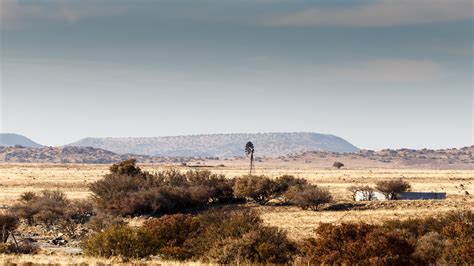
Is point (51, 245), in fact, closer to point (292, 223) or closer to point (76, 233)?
point (76, 233)

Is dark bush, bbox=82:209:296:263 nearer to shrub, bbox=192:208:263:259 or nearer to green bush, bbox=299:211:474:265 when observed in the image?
shrub, bbox=192:208:263:259

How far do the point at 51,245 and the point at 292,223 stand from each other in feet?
50.0

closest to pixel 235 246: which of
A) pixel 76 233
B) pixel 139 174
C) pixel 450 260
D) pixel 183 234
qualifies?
pixel 183 234

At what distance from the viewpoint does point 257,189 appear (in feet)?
172

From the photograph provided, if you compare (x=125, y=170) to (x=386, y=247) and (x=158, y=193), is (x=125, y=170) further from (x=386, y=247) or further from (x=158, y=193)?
(x=386, y=247)

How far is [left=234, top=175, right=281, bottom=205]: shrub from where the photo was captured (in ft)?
172

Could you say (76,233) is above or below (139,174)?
below

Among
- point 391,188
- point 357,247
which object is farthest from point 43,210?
point 391,188

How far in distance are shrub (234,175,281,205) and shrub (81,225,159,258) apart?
1015 inches

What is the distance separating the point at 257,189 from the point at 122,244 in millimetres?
26780

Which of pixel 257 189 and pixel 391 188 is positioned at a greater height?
pixel 391 188

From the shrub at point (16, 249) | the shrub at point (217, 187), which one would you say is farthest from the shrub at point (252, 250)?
the shrub at point (217, 187)

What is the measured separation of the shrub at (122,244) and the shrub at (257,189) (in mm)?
25773

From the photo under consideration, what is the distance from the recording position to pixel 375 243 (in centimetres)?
2317
